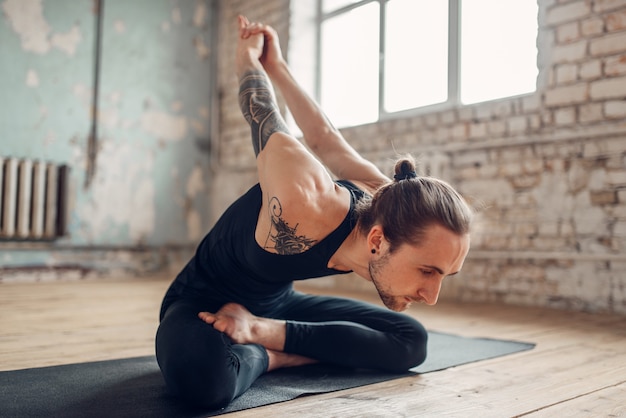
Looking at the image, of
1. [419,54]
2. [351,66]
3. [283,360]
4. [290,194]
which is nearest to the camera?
[290,194]

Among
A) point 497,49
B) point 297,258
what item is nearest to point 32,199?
point 497,49

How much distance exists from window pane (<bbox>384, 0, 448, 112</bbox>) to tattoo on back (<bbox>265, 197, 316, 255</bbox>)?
9.27ft

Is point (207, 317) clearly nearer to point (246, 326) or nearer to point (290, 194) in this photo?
point (246, 326)

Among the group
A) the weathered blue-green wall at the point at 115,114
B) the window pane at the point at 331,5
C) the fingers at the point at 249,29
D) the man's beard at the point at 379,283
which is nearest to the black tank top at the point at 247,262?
the man's beard at the point at 379,283

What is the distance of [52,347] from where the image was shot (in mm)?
2035

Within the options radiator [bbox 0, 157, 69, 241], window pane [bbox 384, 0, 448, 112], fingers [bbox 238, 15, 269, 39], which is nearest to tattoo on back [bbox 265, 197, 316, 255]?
fingers [bbox 238, 15, 269, 39]

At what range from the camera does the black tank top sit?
1.48 m

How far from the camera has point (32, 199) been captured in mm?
4676

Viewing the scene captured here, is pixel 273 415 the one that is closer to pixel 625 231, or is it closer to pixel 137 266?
pixel 625 231

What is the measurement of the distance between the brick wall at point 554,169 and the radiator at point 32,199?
122 inches

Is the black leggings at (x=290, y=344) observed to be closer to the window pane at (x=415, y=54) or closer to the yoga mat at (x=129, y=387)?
the yoga mat at (x=129, y=387)

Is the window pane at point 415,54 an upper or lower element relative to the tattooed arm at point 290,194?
upper

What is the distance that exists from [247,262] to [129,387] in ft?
1.48

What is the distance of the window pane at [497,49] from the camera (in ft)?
11.6
